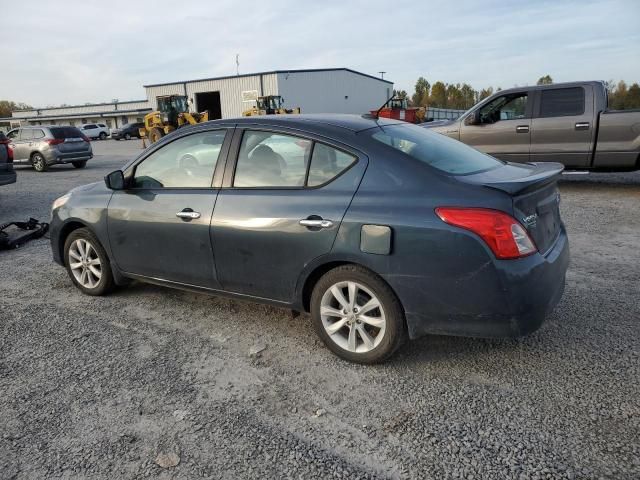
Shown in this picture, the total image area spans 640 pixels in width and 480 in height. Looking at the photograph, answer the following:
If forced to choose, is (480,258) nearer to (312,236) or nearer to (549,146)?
(312,236)

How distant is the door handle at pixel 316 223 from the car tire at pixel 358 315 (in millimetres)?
285

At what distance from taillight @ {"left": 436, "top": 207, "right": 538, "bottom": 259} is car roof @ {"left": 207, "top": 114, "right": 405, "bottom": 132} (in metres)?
1.00

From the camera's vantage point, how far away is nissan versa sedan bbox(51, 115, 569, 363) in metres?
2.77

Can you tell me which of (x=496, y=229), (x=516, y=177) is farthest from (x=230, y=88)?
(x=496, y=229)

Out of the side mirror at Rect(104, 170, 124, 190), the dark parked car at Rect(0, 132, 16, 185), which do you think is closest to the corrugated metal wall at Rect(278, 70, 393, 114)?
the dark parked car at Rect(0, 132, 16, 185)

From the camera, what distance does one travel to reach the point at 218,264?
365cm

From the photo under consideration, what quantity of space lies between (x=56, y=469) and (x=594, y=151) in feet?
31.2

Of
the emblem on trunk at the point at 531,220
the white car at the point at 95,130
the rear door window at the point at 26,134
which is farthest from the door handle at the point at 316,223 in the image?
the white car at the point at 95,130

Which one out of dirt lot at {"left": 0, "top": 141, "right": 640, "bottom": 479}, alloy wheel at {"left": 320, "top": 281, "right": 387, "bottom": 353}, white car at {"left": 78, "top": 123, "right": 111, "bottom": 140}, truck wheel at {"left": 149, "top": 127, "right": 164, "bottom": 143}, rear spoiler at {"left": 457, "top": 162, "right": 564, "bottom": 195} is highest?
white car at {"left": 78, "top": 123, "right": 111, "bottom": 140}

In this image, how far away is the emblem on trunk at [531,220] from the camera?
9.19ft

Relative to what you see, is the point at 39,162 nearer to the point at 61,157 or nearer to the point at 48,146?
the point at 48,146

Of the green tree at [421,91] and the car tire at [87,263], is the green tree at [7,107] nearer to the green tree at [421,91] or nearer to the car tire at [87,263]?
the green tree at [421,91]

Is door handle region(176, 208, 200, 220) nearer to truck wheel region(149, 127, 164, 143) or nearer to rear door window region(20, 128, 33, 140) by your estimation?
rear door window region(20, 128, 33, 140)

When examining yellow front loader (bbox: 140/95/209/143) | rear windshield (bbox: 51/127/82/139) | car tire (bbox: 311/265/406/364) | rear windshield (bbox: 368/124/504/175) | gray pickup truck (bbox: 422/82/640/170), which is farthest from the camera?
yellow front loader (bbox: 140/95/209/143)
